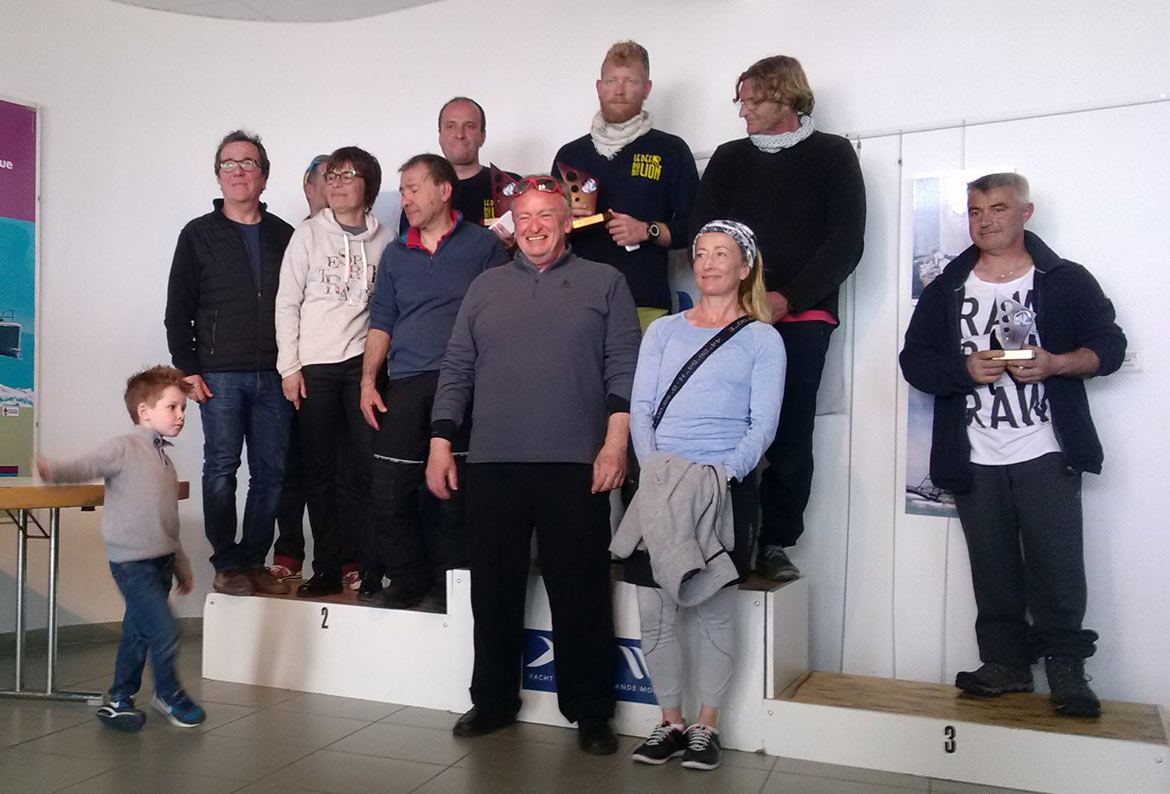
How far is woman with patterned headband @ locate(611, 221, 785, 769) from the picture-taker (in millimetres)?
2707

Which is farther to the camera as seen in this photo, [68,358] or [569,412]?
[68,358]

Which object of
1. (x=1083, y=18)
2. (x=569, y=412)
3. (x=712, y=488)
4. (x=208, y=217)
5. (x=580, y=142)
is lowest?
(x=712, y=488)

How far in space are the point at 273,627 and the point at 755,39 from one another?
282cm

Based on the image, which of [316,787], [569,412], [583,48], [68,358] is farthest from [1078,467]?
[68,358]

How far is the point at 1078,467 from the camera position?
9.78 ft

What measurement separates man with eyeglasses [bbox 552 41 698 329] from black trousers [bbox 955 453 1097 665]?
124cm

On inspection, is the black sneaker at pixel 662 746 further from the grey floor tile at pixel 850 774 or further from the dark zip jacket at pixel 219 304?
the dark zip jacket at pixel 219 304

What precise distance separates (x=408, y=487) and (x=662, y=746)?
3.80ft

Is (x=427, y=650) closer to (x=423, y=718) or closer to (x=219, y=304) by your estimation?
(x=423, y=718)

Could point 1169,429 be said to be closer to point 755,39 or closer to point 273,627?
point 755,39

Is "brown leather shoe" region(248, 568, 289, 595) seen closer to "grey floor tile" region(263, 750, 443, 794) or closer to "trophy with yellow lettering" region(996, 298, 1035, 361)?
"grey floor tile" region(263, 750, 443, 794)

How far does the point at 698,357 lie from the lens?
281 cm

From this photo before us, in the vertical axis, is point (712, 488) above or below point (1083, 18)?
below

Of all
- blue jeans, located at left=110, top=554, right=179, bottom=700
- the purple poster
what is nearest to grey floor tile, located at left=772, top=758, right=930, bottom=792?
blue jeans, located at left=110, top=554, right=179, bottom=700
